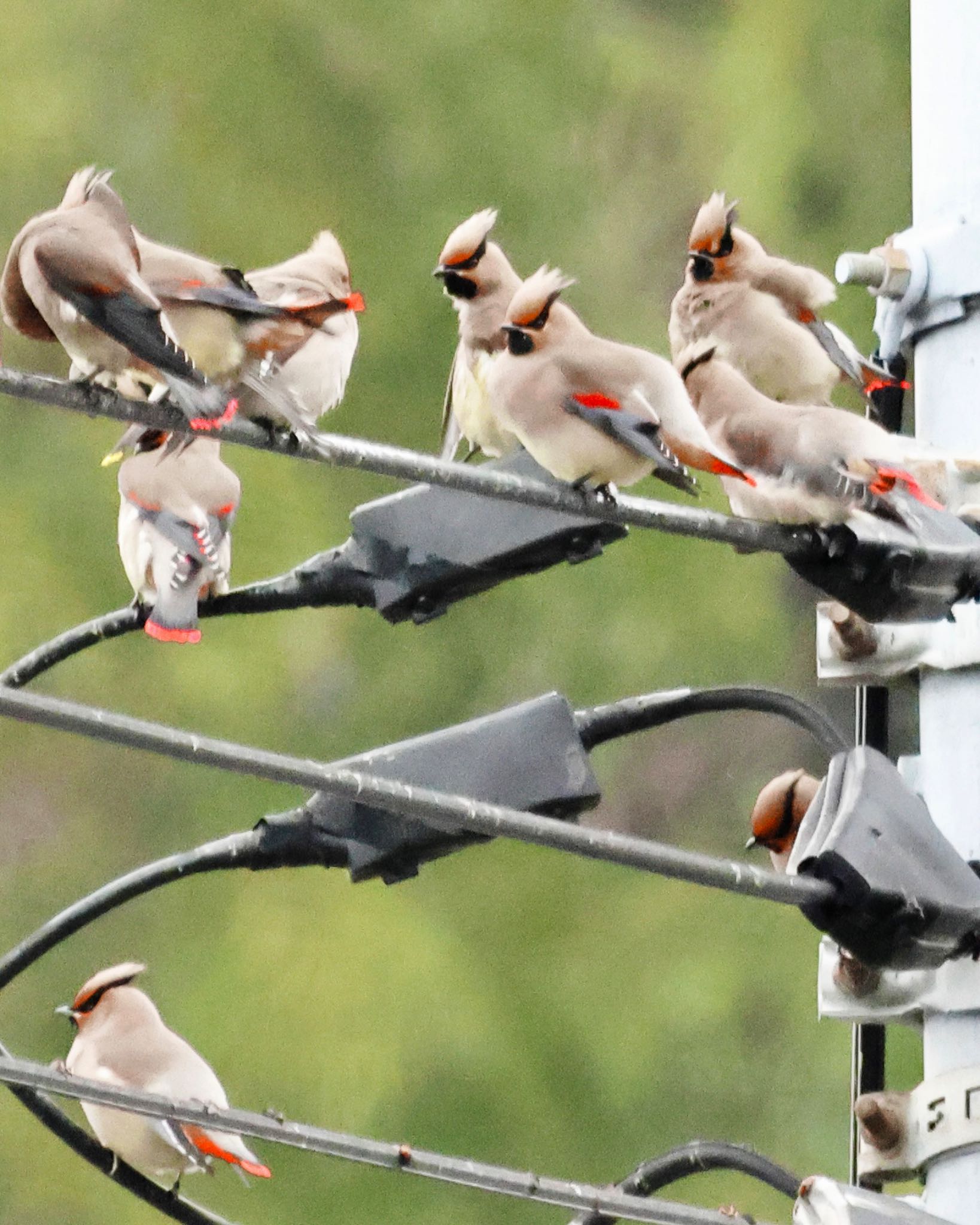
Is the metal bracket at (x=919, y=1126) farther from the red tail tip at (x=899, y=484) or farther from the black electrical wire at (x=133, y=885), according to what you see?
the black electrical wire at (x=133, y=885)

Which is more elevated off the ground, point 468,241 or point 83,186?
point 468,241

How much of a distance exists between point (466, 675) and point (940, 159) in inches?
291

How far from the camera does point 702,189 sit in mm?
12789

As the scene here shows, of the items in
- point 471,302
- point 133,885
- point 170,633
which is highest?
point 471,302

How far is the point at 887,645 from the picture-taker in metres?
4.18

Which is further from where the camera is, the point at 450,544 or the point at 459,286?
the point at 459,286

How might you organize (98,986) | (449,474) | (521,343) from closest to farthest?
(449,474) < (521,343) < (98,986)

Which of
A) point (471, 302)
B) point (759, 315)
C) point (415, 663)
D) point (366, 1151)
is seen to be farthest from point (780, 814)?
point (415, 663)

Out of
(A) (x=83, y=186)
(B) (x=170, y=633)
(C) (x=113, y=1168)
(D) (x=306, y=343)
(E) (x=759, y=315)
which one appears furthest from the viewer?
(B) (x=170, y=633)

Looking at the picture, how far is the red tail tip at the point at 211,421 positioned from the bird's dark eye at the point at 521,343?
3.17 feet

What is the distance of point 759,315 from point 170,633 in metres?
1.27

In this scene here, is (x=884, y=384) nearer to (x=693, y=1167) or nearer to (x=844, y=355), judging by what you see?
(x=844, y=355)

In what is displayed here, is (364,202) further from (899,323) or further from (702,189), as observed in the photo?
(899,323)

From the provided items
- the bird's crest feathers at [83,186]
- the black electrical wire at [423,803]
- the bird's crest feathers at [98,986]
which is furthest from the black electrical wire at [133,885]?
the bird's crest feathers at [98,986]
